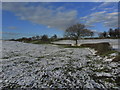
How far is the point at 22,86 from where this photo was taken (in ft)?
9.18

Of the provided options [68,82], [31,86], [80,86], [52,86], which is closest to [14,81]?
[31,86]

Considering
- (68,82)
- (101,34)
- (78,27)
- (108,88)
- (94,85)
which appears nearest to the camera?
(108,88)

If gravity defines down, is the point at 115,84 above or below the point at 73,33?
below

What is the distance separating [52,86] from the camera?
2791 mm

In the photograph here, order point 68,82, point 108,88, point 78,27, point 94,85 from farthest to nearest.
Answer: point 78,27 → point 68,82 → point 94,85 → point 108,88

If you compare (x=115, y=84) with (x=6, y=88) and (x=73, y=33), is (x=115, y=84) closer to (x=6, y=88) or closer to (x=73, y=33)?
(x=6, y=88)

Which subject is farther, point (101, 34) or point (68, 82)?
point (101, 34)

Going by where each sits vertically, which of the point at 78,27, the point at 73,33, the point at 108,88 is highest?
the point at 78,27

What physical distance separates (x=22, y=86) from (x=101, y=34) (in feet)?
146

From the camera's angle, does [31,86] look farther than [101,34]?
No

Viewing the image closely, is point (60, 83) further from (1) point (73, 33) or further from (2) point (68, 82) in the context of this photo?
(1) point (73, 33)

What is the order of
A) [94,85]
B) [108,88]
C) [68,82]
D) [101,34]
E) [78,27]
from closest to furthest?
[108,88] < [94,85] < [68,82] < [78,27] < [101,34]

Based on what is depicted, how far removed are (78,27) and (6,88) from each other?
2082cm

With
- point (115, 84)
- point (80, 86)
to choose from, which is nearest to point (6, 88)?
point (80, 86)
